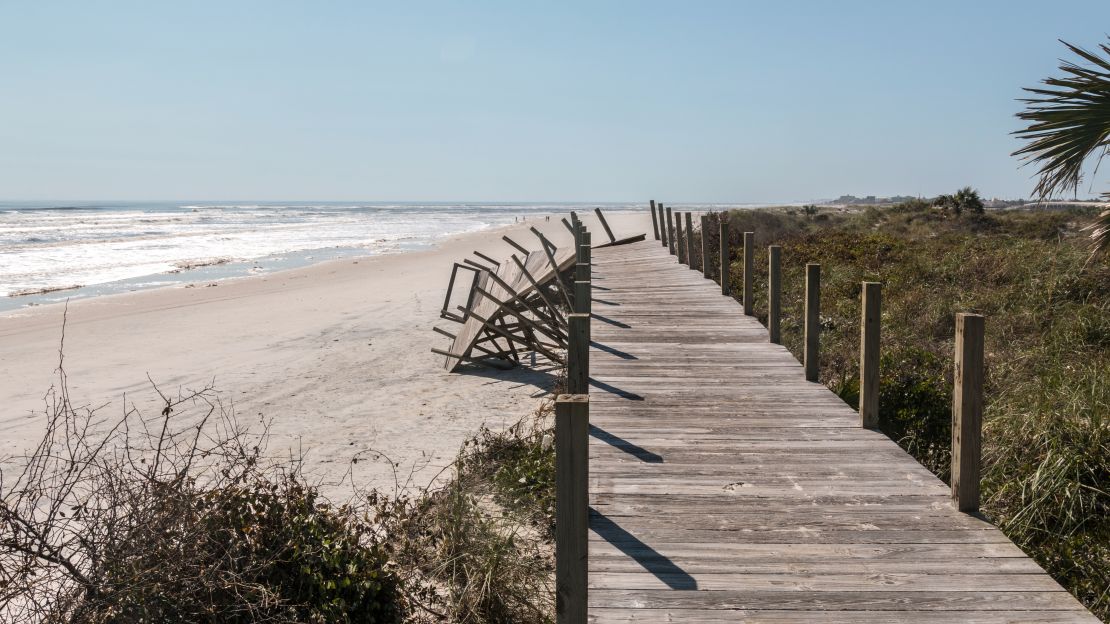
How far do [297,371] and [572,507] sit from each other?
10.3 metres

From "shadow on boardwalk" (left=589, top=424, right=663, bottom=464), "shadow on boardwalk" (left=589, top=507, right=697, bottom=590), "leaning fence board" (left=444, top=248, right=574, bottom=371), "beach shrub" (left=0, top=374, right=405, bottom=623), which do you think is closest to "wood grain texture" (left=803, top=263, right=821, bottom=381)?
"shadow on boardwalk" (left=589, top=424, right=663, bottom=464)

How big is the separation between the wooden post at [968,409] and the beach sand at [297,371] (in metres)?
4.91

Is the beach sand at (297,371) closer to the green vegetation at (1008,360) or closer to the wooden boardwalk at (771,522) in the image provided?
the wooden boardwalk at (771,522)

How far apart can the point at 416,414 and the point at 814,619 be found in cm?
742

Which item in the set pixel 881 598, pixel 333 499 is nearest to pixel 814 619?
pixel 881 598

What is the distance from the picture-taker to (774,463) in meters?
5.36

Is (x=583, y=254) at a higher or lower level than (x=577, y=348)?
higher

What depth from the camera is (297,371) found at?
1304 centimetres

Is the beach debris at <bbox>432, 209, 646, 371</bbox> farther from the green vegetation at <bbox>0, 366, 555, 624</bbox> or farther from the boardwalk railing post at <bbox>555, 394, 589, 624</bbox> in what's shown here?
the boardwalk railing post at <bbox>555, 394, 589, 624</bbox>

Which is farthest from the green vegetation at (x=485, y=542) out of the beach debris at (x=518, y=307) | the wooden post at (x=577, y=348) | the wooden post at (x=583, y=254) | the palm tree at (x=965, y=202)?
the palm tree at (x=965, y=202)

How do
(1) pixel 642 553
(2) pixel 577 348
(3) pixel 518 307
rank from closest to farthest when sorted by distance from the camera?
(1) pixel 642 553
(2) pixel 577 348
(3) pixel 518 307

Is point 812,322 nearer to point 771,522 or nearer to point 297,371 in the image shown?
point 771,522

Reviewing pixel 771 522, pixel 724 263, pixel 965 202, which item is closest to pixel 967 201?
pixel 965 202

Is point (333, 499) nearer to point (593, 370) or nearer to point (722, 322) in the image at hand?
point (593, 370)
